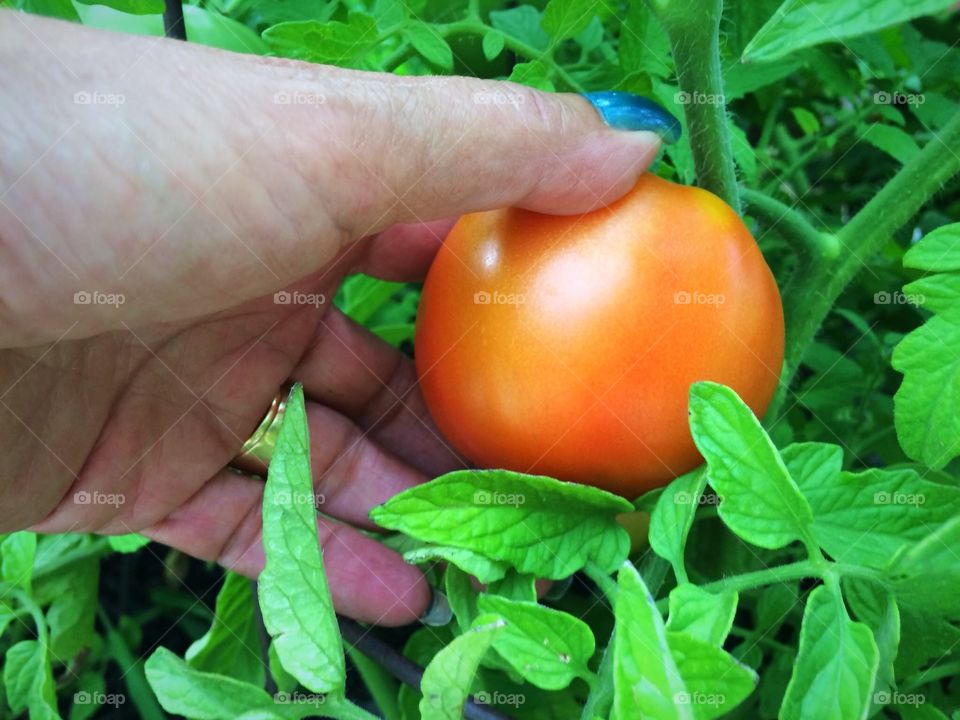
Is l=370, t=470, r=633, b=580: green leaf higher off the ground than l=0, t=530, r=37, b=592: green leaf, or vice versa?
l=370, t=470, r=633, b=580: green leaf

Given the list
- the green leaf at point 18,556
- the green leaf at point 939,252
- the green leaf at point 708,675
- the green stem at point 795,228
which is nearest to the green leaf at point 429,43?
the green stem at point 795,228

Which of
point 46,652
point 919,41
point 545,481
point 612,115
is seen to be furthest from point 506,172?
point 46,652

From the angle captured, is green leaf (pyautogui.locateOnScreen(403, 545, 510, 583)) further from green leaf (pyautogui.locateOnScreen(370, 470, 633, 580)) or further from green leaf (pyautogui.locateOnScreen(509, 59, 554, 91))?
green leaf (pyautogui.locateOnScreen(509, 59, 554, 91))

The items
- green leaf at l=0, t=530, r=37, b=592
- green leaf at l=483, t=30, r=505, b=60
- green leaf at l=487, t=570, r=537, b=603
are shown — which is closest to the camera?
green leaf at l=487, t=570, r=537, b=603

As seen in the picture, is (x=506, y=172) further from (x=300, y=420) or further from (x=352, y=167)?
(x=300, y=420)

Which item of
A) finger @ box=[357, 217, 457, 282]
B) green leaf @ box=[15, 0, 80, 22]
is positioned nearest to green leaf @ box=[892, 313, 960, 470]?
finger @ box=[357, 217, 457, 282]

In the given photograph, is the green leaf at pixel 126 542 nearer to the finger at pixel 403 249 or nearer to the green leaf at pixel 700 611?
the finger at pixel 403 249
